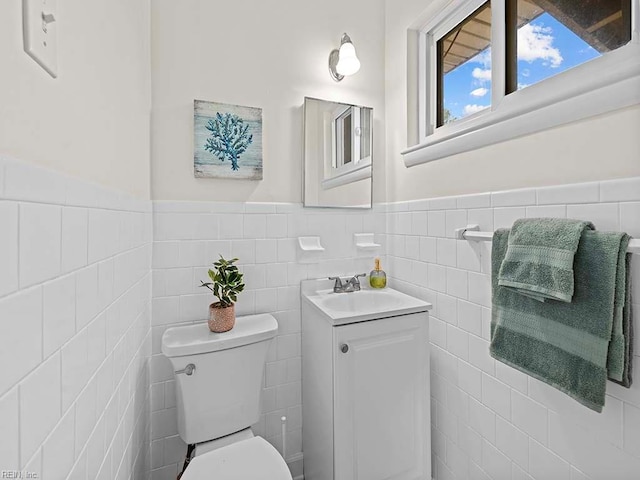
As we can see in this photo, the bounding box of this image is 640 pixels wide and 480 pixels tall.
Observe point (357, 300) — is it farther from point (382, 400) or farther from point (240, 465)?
point (240, 465)

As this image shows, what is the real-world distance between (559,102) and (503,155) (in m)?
0.23

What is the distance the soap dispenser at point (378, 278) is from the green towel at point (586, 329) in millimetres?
775

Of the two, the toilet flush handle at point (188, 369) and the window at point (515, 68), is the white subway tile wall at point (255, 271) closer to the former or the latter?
the toilet flush handle at point (188, 369)

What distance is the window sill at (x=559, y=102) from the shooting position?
2.69 ft

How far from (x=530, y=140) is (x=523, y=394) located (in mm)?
890

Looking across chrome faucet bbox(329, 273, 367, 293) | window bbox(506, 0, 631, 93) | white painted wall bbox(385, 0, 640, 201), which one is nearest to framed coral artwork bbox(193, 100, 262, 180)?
chrome faucet bbox(329, 273, 367, 293)

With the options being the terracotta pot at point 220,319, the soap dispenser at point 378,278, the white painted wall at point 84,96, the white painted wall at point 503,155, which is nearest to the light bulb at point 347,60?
the white painted wall at point 503,155

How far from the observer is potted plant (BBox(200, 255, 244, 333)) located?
4.27ft

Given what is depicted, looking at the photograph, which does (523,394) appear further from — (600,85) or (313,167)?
(313,167)

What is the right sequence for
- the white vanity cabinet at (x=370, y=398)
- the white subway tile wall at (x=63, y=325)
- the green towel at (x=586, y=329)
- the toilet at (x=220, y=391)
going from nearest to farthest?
the white subway tile wall at (x=63, y=325)
the green towel at (x=586, y=329)
the toilet at (x=220, y=391)
the white vanity cabinet at (x=370, y=398)

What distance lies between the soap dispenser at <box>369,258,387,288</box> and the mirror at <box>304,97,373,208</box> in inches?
15.2

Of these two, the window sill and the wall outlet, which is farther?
the window sill

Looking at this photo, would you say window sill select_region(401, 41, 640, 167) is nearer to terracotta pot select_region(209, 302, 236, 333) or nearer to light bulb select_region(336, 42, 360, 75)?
light bulb select_region(336, 42, 360, 75)

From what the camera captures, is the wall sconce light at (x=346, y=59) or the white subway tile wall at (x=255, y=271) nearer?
the white subway tile wall at (x=255, y=271)
